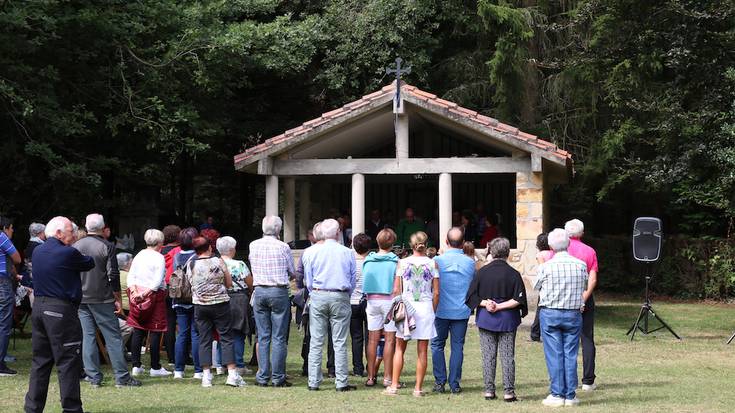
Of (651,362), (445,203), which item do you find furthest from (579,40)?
(651,362)

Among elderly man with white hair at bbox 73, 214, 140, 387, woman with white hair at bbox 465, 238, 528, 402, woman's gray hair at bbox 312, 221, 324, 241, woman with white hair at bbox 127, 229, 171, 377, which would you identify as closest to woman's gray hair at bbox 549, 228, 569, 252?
woman with white hair at bbox 465, 238, 528, 402

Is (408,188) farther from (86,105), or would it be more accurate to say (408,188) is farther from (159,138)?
(86,105)

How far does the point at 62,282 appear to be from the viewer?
7.54 meters

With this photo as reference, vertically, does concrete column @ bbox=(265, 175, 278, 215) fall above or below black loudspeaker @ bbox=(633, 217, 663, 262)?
above

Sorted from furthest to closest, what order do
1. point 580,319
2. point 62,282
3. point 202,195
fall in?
point 202,195, point 580,319, point 62,282

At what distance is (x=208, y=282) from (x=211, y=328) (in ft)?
1.66

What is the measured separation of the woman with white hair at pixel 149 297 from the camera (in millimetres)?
9664

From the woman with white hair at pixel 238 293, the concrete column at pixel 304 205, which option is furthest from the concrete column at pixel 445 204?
the woman with white hair at pixel 238 293

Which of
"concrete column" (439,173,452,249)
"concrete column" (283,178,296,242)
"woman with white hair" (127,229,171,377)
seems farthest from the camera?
"concrete column" (283,178,296,242)

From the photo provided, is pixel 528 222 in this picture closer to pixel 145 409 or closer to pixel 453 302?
pixel 453 302

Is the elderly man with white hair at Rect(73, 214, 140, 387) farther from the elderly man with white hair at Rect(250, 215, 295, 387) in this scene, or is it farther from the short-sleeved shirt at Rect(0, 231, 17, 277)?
the elderly man with white hair at Rect(250, 215, 295, 387)

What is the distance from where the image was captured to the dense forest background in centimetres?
1764

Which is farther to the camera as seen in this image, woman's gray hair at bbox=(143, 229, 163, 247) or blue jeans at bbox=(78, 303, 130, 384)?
woman's gray hair at bbox=(143, 229, 163, 247)

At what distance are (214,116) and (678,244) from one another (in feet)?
37.6
